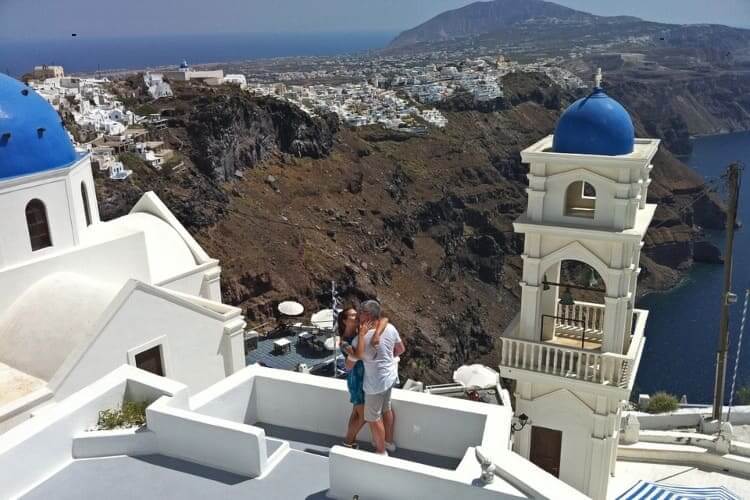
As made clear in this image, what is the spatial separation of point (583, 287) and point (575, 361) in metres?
1.39

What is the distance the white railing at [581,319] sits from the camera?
10562mm

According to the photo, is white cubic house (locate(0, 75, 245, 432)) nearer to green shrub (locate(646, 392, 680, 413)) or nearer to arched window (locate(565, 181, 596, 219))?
arched window (locate(565, 181, 596, 219))

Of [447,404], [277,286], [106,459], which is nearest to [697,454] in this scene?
[447,404]

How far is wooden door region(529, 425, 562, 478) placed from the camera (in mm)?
10188

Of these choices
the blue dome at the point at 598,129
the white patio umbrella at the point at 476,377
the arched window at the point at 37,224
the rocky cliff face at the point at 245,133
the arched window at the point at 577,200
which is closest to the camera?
the blue dome at the point at 598,129

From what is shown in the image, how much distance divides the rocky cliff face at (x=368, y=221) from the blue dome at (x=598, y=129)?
27531mm

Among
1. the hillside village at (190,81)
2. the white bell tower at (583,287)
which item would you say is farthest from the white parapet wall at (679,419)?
the hillside village at (190,81)

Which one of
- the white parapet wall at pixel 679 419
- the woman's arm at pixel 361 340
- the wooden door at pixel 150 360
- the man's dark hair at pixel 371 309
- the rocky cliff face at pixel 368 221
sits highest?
the man's dark hair at pixel 371 309

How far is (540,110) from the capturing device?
307 ft

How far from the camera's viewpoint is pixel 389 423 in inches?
218

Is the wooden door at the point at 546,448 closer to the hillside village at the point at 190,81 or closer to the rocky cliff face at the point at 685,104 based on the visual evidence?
the hillside village at the point at 190,81

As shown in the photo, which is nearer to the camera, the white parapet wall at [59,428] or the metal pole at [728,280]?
the white parapet wall at [59,428]

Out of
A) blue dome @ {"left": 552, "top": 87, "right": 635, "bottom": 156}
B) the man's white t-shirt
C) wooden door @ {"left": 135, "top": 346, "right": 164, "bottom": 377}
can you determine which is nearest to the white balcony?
blue dome @ {"left": 552, "top": 87, "right": 635, "bottom": 156}

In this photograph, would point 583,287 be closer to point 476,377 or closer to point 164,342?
point 476,377
